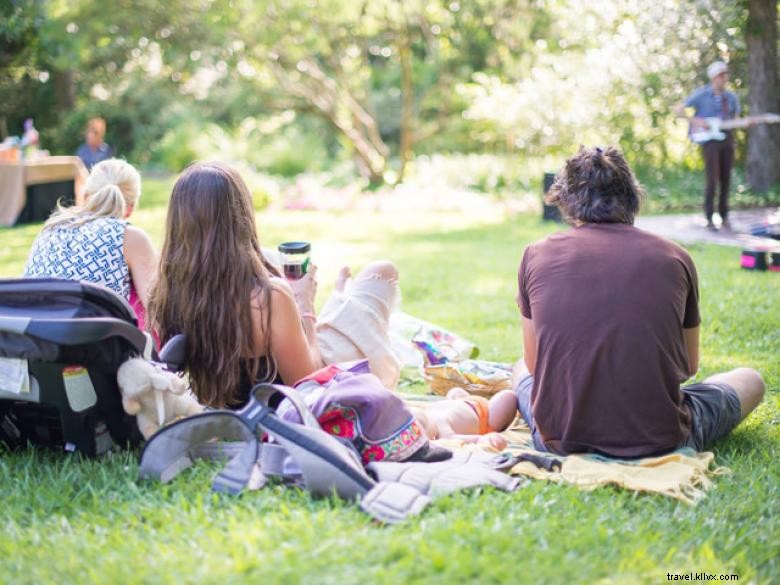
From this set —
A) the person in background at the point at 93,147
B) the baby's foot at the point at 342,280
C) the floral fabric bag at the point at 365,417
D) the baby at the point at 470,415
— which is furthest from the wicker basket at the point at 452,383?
the person in background at the point at 93,147

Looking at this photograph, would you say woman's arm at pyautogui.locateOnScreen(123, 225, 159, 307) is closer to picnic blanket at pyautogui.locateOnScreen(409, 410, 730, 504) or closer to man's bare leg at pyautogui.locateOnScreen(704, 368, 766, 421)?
picnic blanket at pyautogui.locateOnScreen(409, 410, 730, 504)

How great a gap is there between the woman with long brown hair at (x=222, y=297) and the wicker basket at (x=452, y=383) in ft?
3.51

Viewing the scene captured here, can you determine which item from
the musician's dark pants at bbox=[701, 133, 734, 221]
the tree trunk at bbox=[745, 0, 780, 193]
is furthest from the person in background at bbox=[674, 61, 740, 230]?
the tree trunk at bbox=[745, 0, 780, 193]

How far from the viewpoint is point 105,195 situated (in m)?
4.05

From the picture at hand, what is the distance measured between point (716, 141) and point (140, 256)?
7.96 metres

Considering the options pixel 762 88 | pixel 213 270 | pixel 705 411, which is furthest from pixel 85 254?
pixel 762 88

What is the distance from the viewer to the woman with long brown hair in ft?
10.7

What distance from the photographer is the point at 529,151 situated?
50.6ft

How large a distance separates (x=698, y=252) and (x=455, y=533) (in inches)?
263

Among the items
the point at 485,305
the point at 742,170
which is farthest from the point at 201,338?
the point at 742,170

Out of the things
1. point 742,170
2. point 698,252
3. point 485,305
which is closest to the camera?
point 485,305

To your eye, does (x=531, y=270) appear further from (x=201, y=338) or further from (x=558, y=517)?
(x=201, y=338)

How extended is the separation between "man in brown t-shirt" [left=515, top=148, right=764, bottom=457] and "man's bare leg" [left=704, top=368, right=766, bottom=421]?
0.42 meters

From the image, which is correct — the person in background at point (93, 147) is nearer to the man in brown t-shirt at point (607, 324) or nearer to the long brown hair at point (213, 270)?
the long brown hair at point (213, 270)
